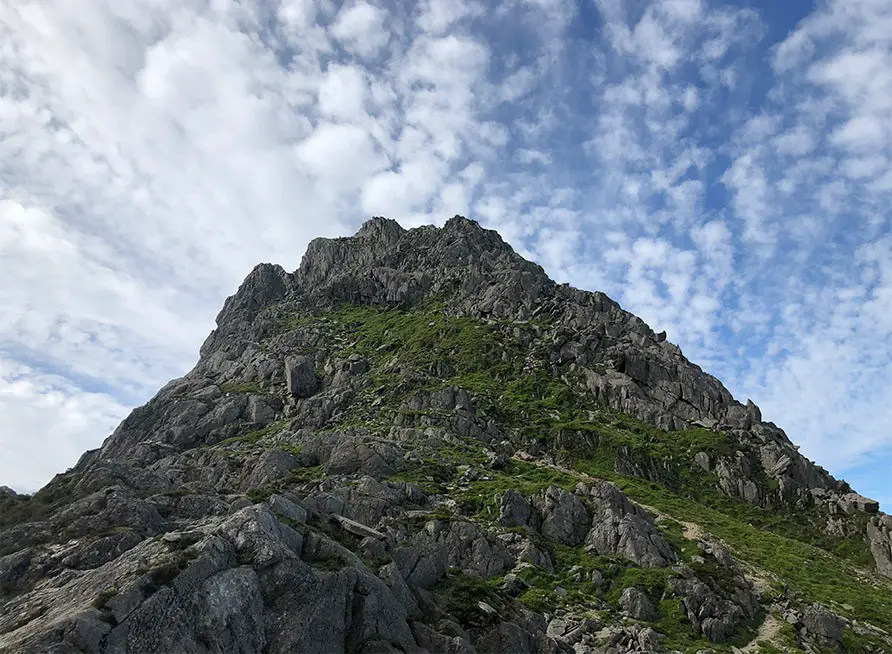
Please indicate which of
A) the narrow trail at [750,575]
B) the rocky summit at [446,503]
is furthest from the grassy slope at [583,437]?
the narrow trail at [750,575]

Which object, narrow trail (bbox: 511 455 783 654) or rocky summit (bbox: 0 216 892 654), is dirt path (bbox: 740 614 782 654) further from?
rocky summit (bbox: 0 216 892 654)

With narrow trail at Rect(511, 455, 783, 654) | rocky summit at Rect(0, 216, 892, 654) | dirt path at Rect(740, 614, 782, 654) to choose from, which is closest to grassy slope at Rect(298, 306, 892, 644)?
rocky summit at Rect(0, 216, 892, 654)

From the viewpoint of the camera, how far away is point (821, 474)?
268 ft

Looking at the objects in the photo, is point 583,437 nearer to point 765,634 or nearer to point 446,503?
point 446,503

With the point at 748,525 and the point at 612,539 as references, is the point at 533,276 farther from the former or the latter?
the point at 612,539

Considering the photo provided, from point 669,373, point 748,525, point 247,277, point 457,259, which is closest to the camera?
point 748,525

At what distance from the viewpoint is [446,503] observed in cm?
5719

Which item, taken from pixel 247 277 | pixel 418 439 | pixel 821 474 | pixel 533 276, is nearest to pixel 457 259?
pixel 533 276

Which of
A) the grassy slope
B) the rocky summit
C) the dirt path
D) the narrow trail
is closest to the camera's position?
the rocky summit

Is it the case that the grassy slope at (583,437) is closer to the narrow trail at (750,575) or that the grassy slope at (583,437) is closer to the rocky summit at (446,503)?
the rocky summit at (446,503)

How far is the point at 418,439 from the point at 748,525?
44.0m

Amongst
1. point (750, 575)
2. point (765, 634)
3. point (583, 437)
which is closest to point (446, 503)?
point (750, 575)

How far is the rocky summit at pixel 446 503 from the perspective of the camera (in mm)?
19406

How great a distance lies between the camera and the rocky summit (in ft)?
63.7
